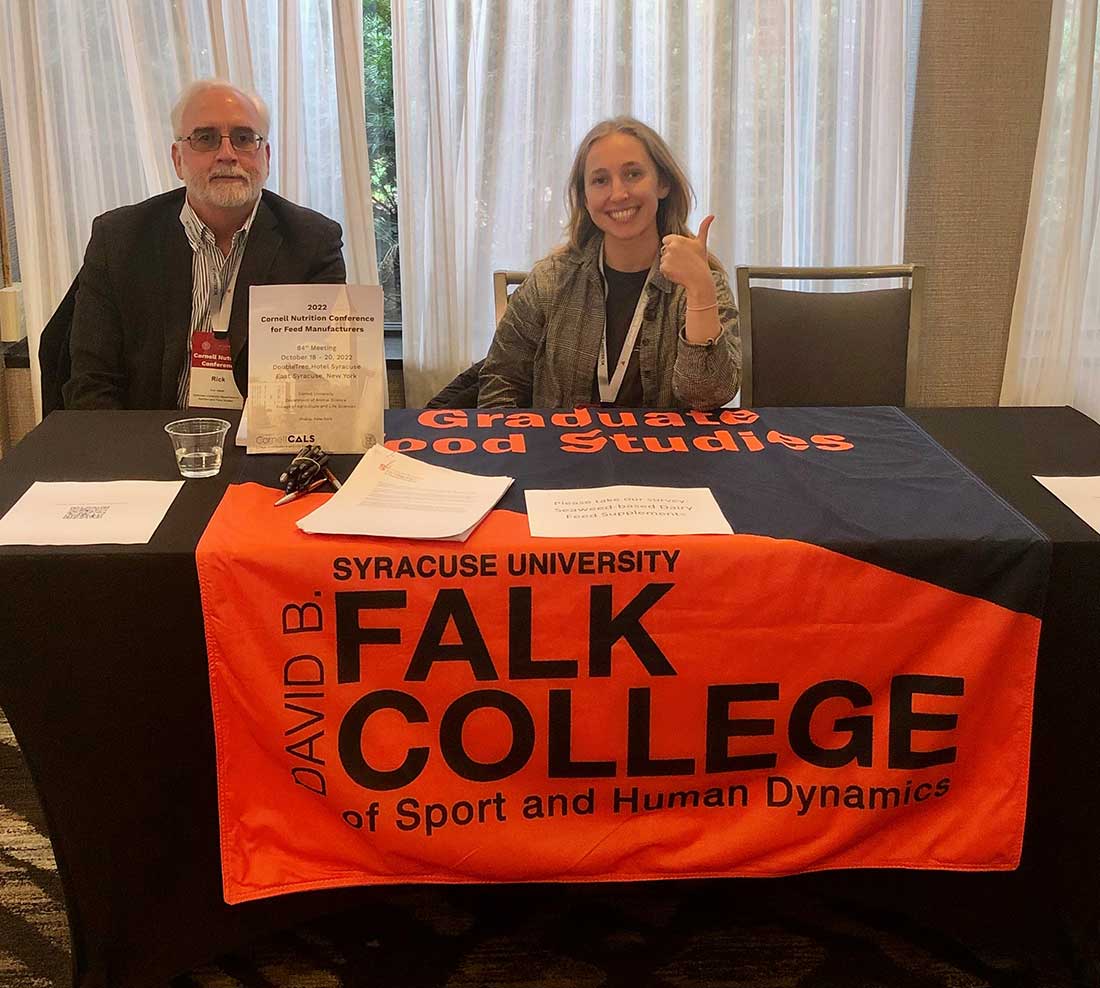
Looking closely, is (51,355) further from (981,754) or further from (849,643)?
(981,754)

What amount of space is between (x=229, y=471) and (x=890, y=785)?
0.98 metres

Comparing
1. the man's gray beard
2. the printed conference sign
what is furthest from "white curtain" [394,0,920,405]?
the printed conference sign

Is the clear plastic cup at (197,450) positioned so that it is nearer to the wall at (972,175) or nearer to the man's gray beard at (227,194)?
the man's gray beard at (227,194)

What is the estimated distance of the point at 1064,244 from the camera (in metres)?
2.93

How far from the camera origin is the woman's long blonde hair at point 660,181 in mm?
2139

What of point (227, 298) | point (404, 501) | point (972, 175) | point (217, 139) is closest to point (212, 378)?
point (227, 298)

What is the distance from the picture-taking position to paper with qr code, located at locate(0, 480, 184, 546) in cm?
131

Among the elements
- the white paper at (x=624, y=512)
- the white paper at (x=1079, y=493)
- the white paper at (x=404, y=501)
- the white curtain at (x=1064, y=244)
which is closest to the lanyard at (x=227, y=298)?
the white paper at (x=404, y=501)

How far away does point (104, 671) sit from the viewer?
1.31m

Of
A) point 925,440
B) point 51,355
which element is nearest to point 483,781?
point 925,440

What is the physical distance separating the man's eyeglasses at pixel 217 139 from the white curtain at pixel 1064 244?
1986mm

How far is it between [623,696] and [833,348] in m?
1.27

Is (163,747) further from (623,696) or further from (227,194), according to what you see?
(227,194)

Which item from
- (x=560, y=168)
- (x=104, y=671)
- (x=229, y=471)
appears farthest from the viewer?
(x=560, y=168)
